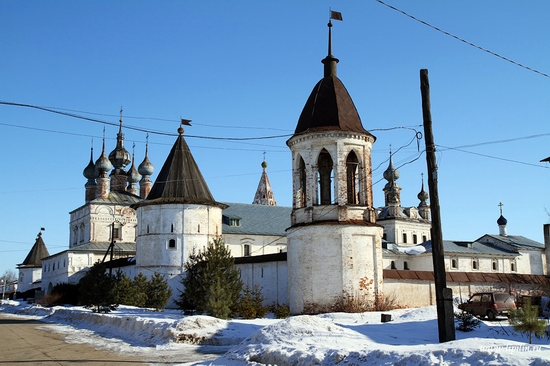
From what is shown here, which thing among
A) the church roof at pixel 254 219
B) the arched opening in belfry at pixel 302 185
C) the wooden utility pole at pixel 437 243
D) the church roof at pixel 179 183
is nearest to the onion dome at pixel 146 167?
the church roof at pixel 254 219

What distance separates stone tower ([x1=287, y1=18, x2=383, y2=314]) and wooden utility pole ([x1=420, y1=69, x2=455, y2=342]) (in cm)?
1085

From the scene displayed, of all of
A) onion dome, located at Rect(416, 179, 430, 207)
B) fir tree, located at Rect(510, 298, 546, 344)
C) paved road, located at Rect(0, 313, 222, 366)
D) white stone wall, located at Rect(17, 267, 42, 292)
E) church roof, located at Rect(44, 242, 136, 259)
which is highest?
onion dome, located at Rect(416, 179, 430, 207)

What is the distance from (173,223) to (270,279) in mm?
8815

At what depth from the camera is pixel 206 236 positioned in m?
38.1

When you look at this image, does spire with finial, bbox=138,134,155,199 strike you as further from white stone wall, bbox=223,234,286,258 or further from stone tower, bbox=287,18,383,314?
stone tower, bbox=287,18,383,314

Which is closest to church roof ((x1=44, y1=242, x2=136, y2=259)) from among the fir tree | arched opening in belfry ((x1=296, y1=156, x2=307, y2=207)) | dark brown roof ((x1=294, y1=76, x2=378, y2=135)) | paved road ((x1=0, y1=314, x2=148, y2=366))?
arched opening in belfry ((x1=296, y1=156, x2=307, y2=207))

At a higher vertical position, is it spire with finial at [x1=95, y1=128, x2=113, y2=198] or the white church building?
spire with finial at [x1=95, y1=128, x2=113, y2=198]

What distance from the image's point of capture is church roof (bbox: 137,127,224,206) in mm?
37625

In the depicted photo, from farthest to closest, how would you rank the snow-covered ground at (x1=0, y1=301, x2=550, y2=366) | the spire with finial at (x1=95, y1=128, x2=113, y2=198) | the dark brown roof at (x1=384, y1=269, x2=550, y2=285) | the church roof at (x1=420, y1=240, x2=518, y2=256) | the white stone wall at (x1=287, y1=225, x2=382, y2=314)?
the spire with finial at (x1=95, y1=128, x2=113, y2=198) → the church roof at (x1=420, y1=240, x2=518, y2=256) → the dark brown roof at (x1=384, y1=269, x2=550, y2=285) → the white stone wall at (x1=287, y1=225, x2=382, y2=314) → the snow-covered ground at (x1=0, y1=301, x2=550, y2=366)

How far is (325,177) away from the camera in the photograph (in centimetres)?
2634

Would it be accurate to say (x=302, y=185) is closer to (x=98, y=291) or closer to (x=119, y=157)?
(x=98, y=291)

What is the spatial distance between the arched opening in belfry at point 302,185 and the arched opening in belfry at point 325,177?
0.71 meters

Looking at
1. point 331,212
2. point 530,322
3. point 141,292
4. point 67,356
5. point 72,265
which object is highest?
point 331,212

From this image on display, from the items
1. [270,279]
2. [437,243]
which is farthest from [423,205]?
[437,243]
